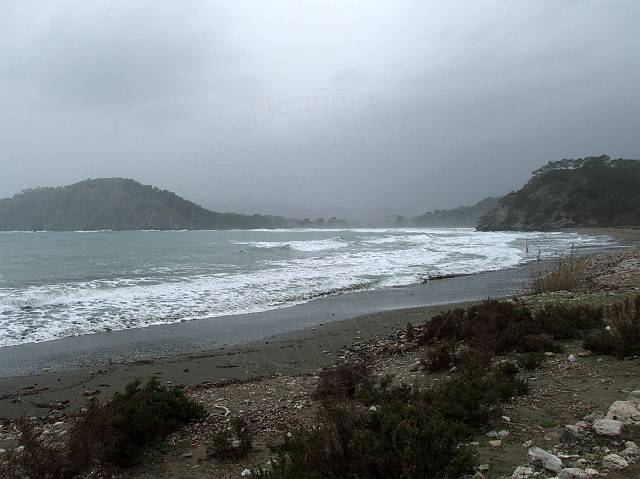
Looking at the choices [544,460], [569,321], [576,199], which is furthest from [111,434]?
[576,199]

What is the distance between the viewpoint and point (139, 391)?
512cm

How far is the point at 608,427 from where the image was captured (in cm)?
340

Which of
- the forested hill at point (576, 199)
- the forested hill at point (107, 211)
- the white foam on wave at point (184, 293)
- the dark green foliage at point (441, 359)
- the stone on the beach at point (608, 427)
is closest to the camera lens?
the stone on the beach at point (608, 427)

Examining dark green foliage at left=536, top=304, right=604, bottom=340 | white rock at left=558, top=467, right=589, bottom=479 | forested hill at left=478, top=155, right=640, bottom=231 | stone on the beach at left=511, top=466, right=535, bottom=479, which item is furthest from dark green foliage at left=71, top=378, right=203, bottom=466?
forested hill at left=478, top=155, right=640, bottom=231

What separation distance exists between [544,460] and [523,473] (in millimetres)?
260

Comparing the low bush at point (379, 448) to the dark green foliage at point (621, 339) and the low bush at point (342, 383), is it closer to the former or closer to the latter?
the low bush at point (342, 383)

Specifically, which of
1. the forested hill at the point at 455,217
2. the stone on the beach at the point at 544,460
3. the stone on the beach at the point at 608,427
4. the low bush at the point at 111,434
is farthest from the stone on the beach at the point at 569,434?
the forested hill at the point at 455,217

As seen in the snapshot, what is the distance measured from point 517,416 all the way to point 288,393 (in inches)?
115

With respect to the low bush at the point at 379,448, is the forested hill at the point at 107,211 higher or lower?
higher

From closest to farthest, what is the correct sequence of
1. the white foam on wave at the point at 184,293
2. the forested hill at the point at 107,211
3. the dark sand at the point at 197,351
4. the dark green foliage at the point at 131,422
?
1. the dark green foliage at the point at 131,422
2. the dark sand at the point at 197,351
3. the white foam on wave at the point at 184,293
4. the forested hill at the point at 107,211

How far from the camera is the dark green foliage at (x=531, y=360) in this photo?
552cm

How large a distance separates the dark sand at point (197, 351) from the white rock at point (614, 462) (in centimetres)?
499

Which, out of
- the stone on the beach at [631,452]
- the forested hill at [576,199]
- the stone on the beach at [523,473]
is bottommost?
the stone on the beach at [523,473]

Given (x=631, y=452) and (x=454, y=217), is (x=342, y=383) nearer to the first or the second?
(x=631, y=452)
